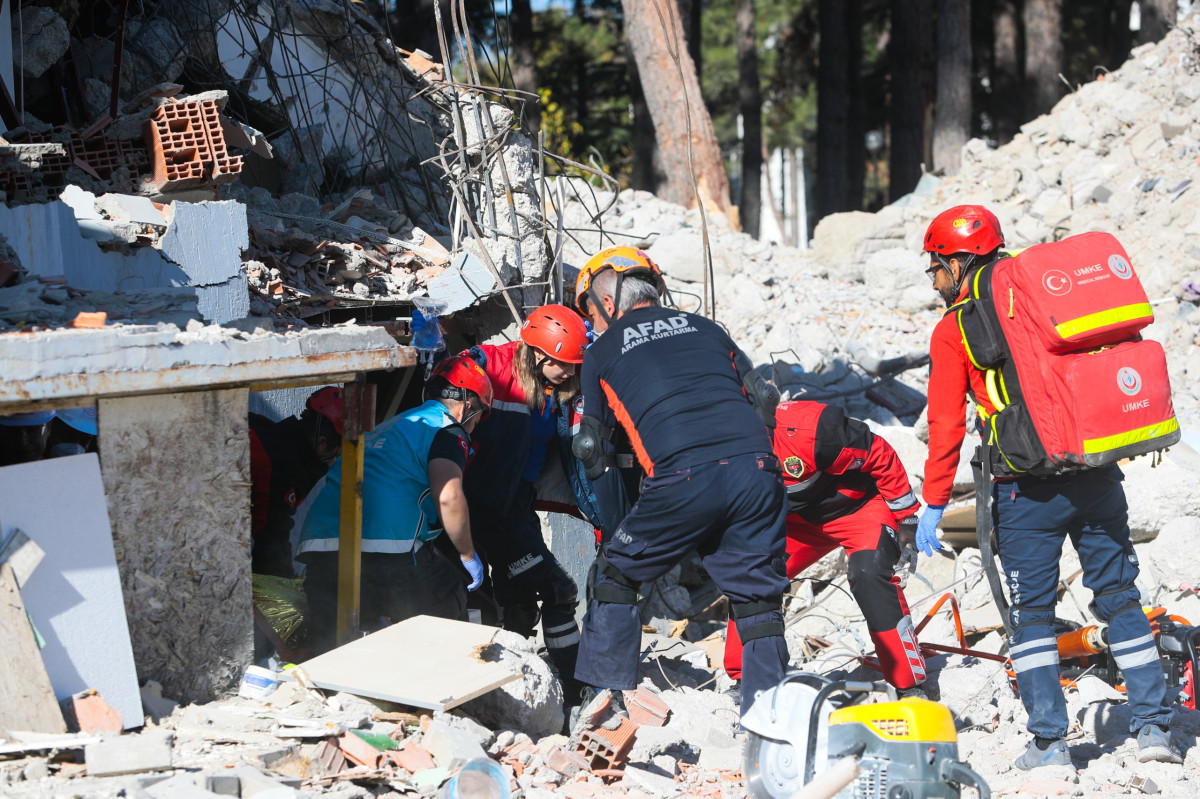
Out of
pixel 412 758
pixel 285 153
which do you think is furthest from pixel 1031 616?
pixel 285 153

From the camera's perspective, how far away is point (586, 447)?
400cm

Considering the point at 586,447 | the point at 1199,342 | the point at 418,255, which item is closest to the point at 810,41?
the point at 1199,342

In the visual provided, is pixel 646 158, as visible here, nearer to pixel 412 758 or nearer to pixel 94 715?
pixel 412 758

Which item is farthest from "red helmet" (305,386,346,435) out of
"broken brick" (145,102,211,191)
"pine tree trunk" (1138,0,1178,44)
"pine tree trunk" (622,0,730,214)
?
"pine tree trunk" (1138,0,1178,44)

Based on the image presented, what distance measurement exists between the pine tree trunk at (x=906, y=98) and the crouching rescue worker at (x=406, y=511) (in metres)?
13.6

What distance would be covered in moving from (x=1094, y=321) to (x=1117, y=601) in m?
1.05

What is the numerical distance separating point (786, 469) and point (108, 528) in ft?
8.30

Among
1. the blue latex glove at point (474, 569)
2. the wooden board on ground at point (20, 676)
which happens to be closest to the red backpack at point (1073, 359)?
the blue latex glove at point (474, 569)

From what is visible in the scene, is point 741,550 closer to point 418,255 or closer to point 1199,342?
point 418,255

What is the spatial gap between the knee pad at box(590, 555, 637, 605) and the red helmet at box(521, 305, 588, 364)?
1.09 m

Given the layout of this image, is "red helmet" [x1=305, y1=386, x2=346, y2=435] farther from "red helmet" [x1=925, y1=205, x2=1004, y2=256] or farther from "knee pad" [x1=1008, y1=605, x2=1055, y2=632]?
"knee pad" [x1=1008, y1=605, x2=1055, y2=632]

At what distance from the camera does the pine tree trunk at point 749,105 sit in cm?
1780

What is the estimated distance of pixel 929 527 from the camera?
4.23 m

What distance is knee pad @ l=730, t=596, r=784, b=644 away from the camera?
3.66 meters
